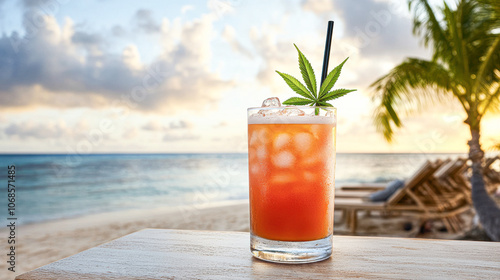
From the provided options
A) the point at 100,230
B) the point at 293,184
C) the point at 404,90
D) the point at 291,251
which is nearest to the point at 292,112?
the point at 293,184

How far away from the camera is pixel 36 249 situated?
24.0 ft

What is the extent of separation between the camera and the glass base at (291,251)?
907mm

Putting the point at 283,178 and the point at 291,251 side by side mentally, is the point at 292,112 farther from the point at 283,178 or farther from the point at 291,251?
the point at 291,251

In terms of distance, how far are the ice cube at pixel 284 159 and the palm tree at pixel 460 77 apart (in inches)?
220

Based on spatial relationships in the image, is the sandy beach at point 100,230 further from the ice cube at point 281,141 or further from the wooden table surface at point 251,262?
the ice cube at point 281,141

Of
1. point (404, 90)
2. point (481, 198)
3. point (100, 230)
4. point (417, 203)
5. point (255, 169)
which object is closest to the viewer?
→ point (255, 169)

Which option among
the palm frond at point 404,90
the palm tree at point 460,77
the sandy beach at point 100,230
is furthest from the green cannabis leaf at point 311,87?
the palm frond at point 404,90

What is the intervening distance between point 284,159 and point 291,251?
22cm

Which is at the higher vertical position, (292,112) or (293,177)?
(292,112)

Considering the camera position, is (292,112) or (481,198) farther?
(481,198)

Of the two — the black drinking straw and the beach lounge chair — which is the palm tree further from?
the black drinking straw

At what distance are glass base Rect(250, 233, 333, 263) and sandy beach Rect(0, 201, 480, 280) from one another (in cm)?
597

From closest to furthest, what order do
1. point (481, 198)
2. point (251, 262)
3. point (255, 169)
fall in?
point (251, 262)
point (255, 169)
point (481, 198)

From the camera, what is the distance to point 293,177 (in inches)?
37.7
